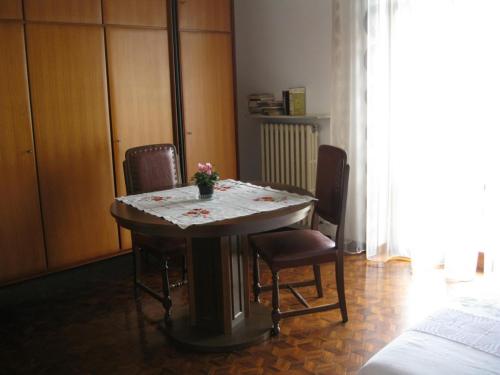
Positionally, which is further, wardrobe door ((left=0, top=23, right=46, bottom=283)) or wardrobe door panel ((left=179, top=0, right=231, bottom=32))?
wardrobe door panel ((left=179, top=0, right=231, bottom=32))

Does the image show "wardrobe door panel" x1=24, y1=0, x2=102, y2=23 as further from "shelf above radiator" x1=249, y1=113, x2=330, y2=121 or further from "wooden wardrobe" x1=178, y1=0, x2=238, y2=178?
"shelf above radiator" x1=249, y1=113, x2=330, y2=121

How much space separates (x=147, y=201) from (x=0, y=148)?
3.43ft

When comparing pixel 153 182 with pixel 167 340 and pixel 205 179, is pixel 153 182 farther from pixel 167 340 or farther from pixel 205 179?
pixel 167 340

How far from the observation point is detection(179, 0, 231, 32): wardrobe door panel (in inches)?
163

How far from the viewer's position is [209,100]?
14.4 feet

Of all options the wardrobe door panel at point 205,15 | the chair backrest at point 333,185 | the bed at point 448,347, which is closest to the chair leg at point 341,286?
the chair backrest at point 333,185

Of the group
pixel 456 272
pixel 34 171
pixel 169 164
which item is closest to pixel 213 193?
pixel 169 164

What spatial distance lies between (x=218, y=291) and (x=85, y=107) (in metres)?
1.63

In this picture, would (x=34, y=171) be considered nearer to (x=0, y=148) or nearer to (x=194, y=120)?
(x=0, y=148)

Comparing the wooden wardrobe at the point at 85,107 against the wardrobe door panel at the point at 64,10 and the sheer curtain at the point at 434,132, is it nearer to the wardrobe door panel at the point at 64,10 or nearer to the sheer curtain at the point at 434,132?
the wardrobe door panel at the point at 64,10

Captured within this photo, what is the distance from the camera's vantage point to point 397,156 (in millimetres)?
3957

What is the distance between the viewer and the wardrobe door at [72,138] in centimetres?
350

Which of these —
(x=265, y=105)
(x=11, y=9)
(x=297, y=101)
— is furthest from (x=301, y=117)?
(x=11, y=9)

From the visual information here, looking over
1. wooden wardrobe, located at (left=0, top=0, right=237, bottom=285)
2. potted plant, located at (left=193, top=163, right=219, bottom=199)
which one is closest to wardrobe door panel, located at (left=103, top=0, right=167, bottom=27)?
wooden wardrobe, located at (left=0, top=0, right=237, bottom=285)
